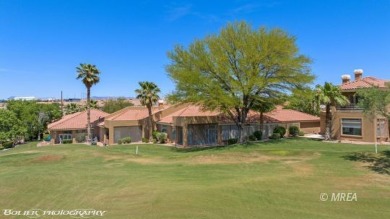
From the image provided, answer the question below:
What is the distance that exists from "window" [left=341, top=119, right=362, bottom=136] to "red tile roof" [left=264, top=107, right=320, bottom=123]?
32.6 feet

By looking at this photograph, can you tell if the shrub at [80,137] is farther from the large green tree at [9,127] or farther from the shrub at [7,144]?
the shrub at [7,144]

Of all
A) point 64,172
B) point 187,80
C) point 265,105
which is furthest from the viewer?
point 265,105

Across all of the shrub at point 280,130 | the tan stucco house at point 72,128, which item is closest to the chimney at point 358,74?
the shrub at point 280,130

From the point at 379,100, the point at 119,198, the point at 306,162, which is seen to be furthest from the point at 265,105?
the point at 119,198

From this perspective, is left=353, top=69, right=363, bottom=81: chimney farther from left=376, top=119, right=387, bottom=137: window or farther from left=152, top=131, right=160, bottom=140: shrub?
left=152, top=131, right=160, bottom=140: shrub

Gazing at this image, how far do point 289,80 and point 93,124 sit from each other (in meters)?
37.2

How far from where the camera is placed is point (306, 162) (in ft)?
77.2

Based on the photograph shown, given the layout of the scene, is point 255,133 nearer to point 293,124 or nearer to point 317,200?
point 293,124

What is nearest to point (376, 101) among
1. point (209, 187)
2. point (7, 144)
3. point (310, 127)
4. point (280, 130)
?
point (209, 187)

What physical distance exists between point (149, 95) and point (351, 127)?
27943 mm

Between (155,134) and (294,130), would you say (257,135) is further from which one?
(155,134)

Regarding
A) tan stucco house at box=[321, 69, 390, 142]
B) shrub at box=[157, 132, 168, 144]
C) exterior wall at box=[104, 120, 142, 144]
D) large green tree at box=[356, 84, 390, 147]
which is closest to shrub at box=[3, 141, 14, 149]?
exterior wall at box=[104, 120, 142, 144]

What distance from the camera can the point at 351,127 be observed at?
37.8 metres

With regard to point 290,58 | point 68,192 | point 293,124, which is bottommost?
point 68,192
